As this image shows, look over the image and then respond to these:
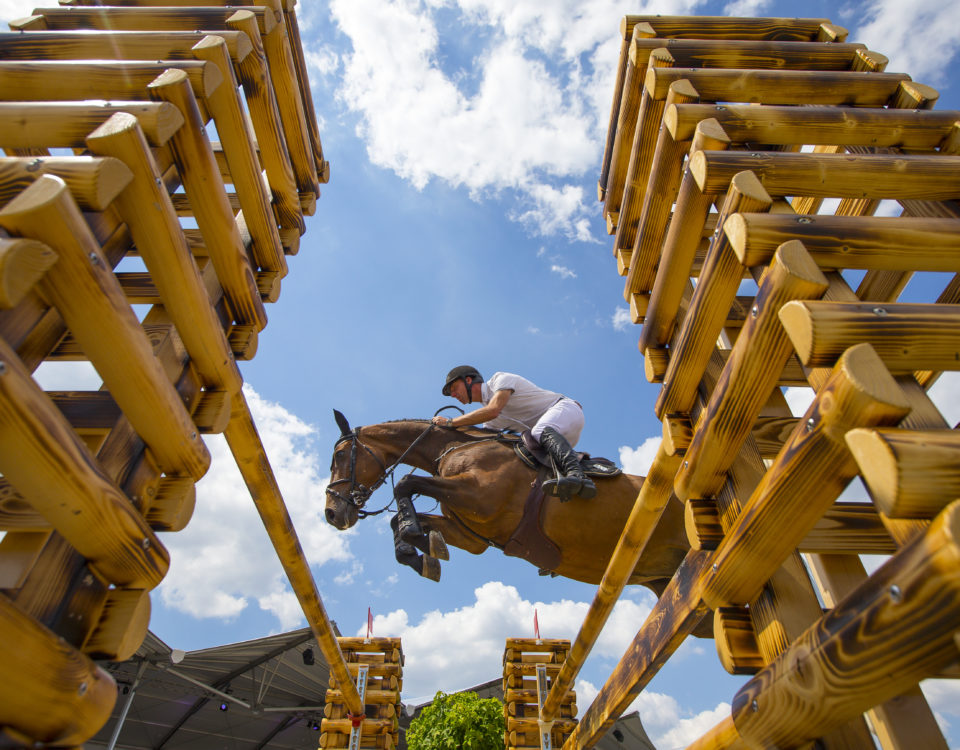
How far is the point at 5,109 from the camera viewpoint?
2111 millimetres

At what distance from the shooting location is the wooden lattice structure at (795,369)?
4.46 feet

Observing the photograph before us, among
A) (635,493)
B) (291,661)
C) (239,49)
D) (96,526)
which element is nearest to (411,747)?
(635,493)

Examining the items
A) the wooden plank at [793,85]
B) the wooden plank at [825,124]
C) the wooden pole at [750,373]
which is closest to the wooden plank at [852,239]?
the wooden pole at [750,373]

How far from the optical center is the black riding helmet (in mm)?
6320

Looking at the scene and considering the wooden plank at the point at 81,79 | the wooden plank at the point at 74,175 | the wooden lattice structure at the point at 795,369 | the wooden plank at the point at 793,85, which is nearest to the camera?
the wooden lattice structure at the point at 795,369

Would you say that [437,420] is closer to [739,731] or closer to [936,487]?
[739,731]

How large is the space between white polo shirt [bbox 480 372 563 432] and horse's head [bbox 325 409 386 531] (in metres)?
1.38

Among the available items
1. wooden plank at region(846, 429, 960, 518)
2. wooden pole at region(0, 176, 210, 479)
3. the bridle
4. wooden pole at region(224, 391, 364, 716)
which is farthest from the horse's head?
wooden plank at region(846, 429, 960, 518)

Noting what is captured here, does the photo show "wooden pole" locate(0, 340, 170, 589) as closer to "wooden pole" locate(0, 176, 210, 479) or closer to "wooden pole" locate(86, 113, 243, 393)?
"wooden pole" locate(0, 176, 210, 479)

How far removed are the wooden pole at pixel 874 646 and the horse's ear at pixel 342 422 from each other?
16.7 ft

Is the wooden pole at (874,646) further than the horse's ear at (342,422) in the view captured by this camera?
No

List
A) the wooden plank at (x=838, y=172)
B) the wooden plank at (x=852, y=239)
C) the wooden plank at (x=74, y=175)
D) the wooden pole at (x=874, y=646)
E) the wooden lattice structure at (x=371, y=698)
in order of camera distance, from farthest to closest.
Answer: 1. the wooden lattice structure at (x=371, y=698)
2. the wooden plank at (x=838, y=172)
3. the wooden plank at (x=852, y=239)
4. the wooden plank at (x=74, y=175)
5. the wooden pole at (x=874, y=646)

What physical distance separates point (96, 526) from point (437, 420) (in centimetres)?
426

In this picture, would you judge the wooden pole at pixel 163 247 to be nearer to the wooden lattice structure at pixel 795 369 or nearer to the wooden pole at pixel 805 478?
the wooden lattice structure at pixel 795 369
